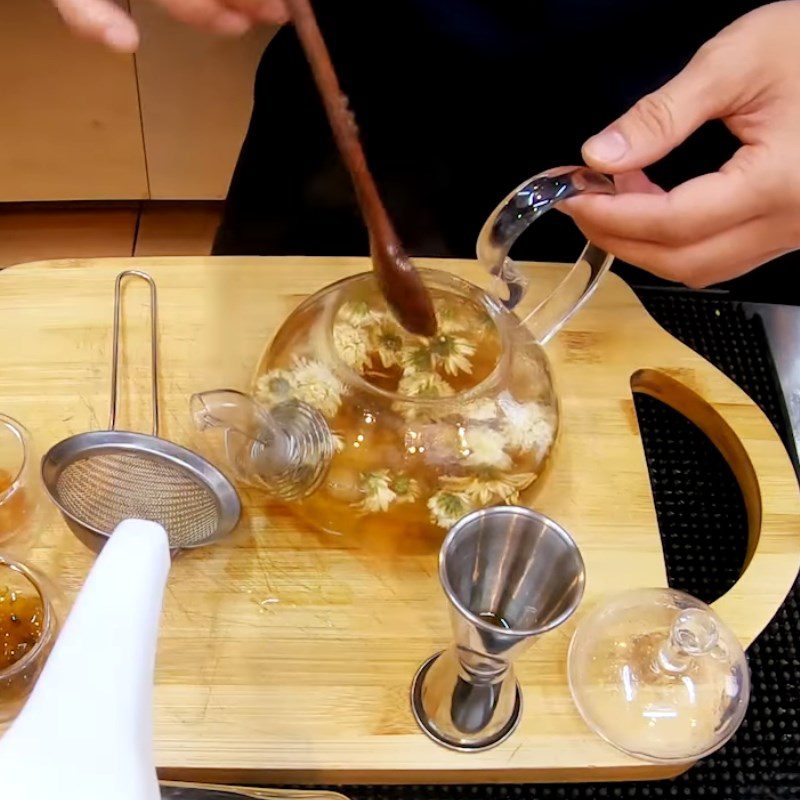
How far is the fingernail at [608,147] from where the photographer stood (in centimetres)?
66

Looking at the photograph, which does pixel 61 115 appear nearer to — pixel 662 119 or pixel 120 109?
pixel 120 109

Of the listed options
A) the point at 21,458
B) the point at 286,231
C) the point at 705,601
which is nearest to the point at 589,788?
the point at 705,601

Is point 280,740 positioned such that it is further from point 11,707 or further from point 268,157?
point 268,157

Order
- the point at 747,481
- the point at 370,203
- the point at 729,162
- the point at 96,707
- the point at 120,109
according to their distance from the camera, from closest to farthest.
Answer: the point at 96,707 → the point at 370,203 → the point at 729,162 → the point at 747,481 → the point at 120,109

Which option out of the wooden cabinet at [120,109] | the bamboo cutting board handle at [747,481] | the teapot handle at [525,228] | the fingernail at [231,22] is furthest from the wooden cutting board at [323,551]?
the wooden cabinet at [120,109]

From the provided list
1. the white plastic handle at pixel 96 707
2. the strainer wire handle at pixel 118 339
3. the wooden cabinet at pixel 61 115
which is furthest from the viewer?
the wooden cabinet at pixel 61 115

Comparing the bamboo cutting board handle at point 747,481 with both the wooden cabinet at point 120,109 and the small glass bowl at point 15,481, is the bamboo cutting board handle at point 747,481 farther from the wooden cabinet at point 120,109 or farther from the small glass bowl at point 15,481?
the wooden cabinet at point 120,109

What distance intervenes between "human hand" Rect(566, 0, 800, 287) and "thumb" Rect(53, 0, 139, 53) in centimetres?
33

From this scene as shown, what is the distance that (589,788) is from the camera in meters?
0.69

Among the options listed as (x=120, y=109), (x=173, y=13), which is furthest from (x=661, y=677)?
(x=120, y=109)

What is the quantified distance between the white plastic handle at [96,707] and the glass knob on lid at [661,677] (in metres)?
0.33

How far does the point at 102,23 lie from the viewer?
704mm

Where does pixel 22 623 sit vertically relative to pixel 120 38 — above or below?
below

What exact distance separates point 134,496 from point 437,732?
27 cm
